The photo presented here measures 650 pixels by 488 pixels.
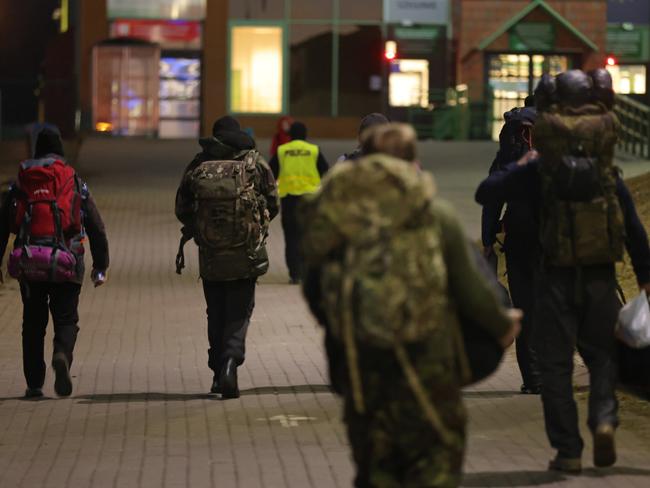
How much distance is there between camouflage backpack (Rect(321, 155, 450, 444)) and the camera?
16.3ft

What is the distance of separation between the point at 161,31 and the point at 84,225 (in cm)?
3529

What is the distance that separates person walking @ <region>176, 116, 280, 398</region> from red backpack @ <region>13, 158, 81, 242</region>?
2.17ft

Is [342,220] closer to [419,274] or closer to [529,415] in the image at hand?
[419,274]

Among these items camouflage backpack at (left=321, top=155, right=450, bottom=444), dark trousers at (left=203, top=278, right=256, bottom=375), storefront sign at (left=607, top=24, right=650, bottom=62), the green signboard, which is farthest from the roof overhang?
camouflage backpack at (left=321, top=155, right=450, bottom=444)

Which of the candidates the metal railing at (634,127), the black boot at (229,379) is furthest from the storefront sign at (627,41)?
the black boot at (229,379)

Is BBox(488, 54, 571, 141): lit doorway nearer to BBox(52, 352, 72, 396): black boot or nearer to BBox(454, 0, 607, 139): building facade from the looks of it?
BBox(454, 0, 607, 139): building facade

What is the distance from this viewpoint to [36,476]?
789 cm

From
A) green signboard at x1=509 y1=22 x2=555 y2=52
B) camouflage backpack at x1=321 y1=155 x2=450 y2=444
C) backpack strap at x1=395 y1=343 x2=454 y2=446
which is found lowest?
backpack strap at x1=395 y1=343 x2=454 y2=446

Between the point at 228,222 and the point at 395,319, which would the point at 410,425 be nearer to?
the point at 395,319

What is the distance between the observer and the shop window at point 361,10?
45.8 metres

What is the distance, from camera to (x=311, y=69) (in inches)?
1812

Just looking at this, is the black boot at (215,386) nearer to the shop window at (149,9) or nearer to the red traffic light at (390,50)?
the shop window at (149,9)

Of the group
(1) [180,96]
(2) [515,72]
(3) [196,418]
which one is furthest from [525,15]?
(3) [196,418]

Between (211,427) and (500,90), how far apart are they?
121 ft
